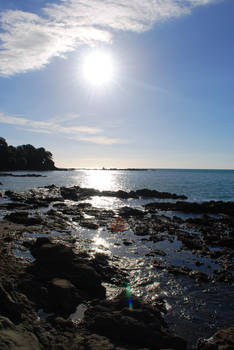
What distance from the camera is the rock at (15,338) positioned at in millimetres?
5785

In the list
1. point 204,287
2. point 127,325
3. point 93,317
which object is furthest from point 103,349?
point 204,287

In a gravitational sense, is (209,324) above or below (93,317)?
below

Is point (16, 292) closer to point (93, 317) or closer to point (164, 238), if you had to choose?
point (93, 317)

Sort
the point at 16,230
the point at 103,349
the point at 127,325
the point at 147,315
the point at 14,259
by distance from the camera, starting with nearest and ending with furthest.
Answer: the point at 103,349 < the point at 127,325 < the point at 147,315 < the point at 14,259 < the point at 16,230

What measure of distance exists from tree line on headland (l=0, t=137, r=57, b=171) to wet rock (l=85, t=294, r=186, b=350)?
487 feet

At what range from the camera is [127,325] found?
813 cm

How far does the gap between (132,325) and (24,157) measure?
560ft

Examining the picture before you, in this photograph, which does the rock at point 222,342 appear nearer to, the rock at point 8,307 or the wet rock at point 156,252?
the rock at point 8,307

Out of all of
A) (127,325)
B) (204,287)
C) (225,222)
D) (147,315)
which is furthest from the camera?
(225,222)

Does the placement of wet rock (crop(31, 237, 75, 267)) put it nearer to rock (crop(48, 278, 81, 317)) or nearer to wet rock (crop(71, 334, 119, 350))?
rock (crop(48, 278, 81, 317))

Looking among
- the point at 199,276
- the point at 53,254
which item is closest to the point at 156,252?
the point at 199,276

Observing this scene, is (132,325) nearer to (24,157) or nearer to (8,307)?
(8,307)

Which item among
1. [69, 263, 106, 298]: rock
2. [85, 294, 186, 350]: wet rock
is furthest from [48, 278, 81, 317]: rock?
[69, 263, 106, 298]: rock

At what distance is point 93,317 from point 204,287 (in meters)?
6.67
